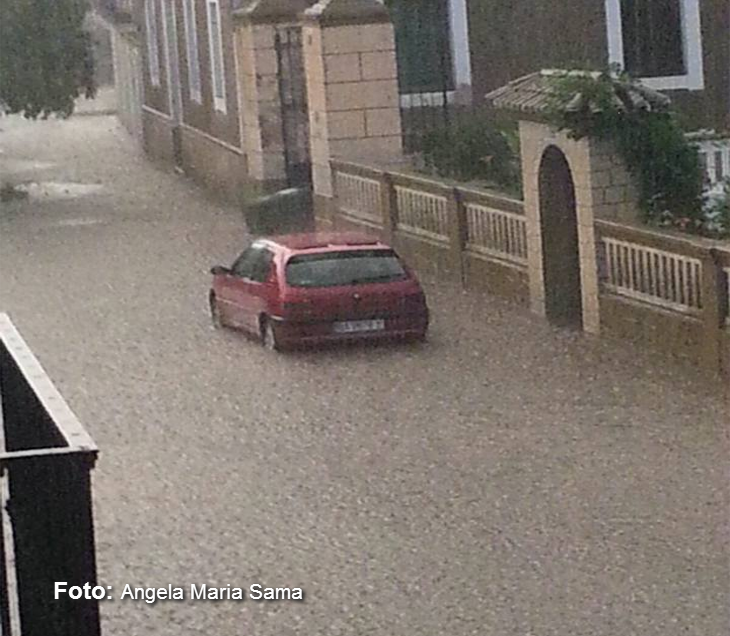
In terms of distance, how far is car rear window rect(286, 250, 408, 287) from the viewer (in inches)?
814

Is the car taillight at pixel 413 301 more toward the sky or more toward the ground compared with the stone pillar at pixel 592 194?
more toward the ground

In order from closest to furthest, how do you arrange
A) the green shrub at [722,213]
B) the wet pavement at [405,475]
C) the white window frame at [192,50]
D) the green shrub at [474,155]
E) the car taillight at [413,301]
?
1. the wet pavement at [405,475]
2. the green shrub at [722,213]
3. the car taillight at [413,301]
4. the green shrub at [474,155]
5. the white window frame at [192,50]

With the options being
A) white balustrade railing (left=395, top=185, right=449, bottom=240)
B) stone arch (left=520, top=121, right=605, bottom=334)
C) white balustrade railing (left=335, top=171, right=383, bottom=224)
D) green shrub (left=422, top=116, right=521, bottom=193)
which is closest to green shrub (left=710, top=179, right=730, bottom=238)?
stone arch (left=520, top=121, right=605, bottom=334)

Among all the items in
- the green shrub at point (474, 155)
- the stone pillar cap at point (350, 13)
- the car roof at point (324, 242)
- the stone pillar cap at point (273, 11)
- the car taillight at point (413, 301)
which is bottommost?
the car taillight at point (413, 301)

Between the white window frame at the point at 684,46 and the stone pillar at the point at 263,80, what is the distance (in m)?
5.01

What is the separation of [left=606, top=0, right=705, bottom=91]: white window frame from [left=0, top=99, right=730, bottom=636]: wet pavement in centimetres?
875

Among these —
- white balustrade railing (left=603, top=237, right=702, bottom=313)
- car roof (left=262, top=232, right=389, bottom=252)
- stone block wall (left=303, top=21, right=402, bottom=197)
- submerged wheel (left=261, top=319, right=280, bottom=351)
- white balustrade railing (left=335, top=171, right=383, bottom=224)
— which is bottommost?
submerged wheel (left=261, top=319, right=280, bottom=351)

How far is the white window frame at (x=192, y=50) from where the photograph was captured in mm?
43750

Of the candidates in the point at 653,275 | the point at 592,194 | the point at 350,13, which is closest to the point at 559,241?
the point at 592,194

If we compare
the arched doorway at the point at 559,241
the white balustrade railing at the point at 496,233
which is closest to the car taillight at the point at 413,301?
the arched doorway at the point at 559,241

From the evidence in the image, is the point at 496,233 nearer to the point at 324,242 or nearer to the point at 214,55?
the point at 324,242

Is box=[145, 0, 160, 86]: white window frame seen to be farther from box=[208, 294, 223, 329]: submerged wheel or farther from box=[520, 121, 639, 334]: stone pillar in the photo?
box=[520, 121, 639, 334]: stone pillar

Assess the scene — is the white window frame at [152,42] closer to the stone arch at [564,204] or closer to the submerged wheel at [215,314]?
the submerged wheel at [215,314]

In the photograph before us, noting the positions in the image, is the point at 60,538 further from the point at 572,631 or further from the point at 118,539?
the point at 118,539
